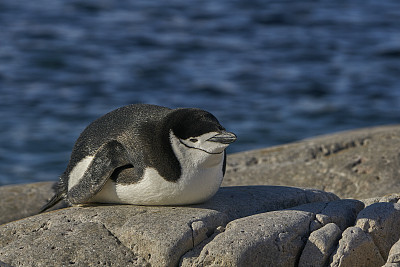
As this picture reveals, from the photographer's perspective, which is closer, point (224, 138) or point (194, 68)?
point (224, 138)

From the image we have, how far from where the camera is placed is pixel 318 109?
1438cm

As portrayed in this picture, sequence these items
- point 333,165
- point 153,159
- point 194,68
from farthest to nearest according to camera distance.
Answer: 1. point 194,68
2. point 333,165
3. point 153,159

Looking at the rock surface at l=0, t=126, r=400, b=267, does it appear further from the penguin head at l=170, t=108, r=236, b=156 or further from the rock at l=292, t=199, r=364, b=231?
the penguin head at l=170, t=108, r=236, b=156

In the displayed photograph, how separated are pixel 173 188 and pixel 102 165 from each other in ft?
1.93

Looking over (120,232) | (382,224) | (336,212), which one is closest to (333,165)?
(336,212)


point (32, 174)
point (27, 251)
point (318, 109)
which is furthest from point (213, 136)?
point (318, 109)

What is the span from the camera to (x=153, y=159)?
17.7 ft

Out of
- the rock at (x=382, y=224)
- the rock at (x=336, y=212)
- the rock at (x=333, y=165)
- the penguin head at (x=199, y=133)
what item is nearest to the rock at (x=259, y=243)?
the rock at (x=336, y=212)

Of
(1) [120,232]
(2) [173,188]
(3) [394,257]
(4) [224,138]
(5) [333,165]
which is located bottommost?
(5) [333,165]

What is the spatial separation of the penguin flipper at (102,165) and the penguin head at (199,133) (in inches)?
18.9

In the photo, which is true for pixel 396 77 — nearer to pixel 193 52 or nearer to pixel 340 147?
pixel 193 52

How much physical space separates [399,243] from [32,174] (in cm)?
773

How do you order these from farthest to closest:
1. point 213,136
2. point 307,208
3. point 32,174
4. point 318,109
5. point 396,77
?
point 396,77, point 318,109, point 32,174, point 307,208, point 213,136

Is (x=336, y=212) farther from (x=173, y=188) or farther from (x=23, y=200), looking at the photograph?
(x=23, y=200)
